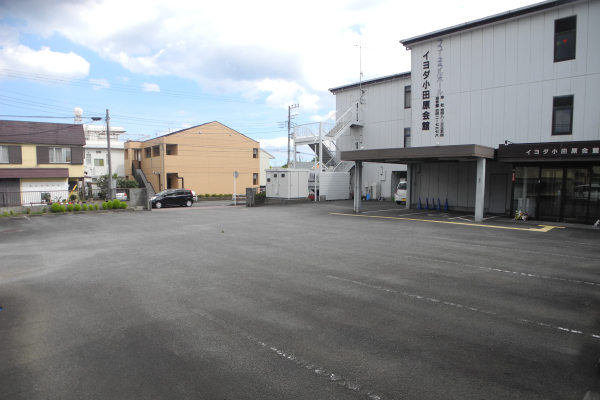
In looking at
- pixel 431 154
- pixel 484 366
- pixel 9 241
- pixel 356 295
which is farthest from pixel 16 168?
pixel 484 366

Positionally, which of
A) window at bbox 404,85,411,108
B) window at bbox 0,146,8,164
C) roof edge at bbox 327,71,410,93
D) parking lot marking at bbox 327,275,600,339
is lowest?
parking lot marking at bbox 327,275,600,339

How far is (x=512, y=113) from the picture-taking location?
17.1 meters

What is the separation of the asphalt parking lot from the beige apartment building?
3248cm

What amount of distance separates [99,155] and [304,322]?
52698mm

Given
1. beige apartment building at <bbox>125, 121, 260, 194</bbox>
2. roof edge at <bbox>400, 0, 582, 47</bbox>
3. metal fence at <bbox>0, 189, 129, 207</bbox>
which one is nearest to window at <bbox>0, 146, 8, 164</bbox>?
metal fence at <bbox>0, 189, 129, 207</bbox>

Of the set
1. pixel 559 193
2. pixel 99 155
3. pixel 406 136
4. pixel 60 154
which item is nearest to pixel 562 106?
pixel 559 193

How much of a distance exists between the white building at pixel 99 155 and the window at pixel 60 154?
13980 millimetres

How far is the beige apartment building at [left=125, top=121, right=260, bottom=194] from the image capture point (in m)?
41.8

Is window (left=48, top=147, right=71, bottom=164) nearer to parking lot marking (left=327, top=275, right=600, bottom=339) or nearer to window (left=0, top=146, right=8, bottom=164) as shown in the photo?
window (left=0, top=146, right=8, bottom=164)

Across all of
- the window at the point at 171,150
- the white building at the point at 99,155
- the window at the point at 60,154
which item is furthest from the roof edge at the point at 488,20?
the white building at the point at 99,155

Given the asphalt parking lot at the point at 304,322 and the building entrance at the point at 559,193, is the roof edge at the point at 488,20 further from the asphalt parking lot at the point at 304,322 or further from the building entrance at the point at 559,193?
the asphalt parking lot at the point at 304,322

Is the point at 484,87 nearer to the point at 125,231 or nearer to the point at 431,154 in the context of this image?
the point at 431,154

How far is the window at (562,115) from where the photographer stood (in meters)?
15.5

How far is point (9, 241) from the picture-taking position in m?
12.7
